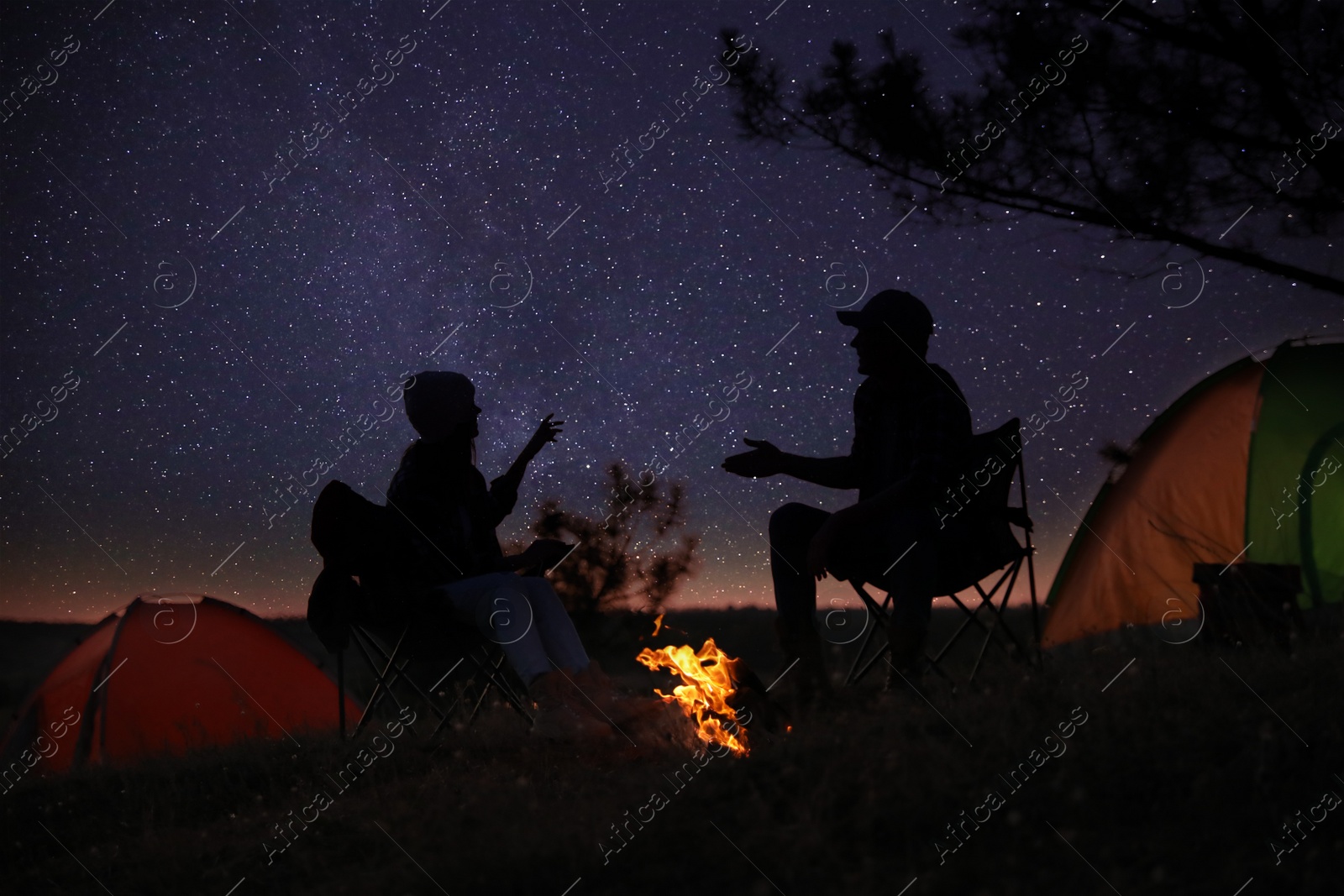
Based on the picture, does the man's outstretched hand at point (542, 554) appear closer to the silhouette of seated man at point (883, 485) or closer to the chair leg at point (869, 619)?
the silhouette of seated man at point (883, 485)

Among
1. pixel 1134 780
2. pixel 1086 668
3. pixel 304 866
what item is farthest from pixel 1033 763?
pixel 304 866

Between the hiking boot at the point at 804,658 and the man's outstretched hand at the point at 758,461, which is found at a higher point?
the man's outstretched hand at the point at 758,461

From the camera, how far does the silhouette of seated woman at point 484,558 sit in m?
3.59

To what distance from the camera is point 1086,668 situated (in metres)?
3.79

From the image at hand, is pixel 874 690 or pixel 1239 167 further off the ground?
pixel 1239 167

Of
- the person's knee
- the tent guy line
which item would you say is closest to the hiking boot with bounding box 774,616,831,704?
the person's knee

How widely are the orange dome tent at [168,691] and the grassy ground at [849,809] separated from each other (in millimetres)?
1735

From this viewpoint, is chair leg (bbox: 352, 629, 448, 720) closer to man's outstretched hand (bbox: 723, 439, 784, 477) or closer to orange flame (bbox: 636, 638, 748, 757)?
orange flame (bbox: 636, 638, 748, 757)

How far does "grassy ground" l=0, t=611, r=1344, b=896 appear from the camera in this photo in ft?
7.09

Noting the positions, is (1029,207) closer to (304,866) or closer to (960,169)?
(960,169)

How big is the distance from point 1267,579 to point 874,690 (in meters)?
2.00

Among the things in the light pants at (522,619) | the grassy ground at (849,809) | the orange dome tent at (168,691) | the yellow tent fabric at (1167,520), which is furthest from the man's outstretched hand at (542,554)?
the yellow tent fabric at (1167,520)

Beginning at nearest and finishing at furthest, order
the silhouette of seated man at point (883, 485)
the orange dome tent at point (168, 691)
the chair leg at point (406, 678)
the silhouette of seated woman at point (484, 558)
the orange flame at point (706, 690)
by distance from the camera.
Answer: the orange flame at point (706, 690)
the silhouette of seated woman at point (484, 558)
the silhouette of seated man at point (883, 485)
the chair leg at point (406, 678)
the orange dome tent at point (168, 691)

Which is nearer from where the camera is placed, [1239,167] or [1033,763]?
[1033,763]
